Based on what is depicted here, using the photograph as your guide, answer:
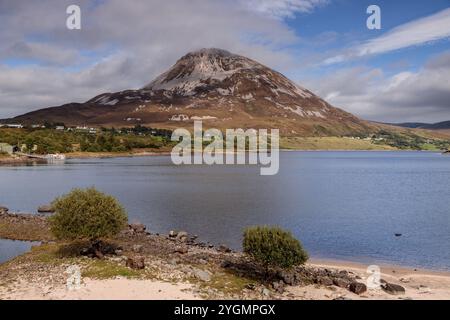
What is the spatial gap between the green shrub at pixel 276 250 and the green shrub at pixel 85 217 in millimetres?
12960

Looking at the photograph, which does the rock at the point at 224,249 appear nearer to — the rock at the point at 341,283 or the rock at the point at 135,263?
the rock at the point at 135,263

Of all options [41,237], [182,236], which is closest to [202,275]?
[182,236]

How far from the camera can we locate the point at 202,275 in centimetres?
3456

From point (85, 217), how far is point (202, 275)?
39.2 ft

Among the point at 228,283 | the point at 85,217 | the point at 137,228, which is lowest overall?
the point at 137,228

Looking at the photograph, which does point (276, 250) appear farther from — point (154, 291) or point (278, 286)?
point (154, 291)

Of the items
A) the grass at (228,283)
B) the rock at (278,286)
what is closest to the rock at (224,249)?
the grass at (228,283)

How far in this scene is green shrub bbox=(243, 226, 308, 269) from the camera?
34.0 m

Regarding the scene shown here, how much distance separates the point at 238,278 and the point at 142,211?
4651 cm

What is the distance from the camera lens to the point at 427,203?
292 ft

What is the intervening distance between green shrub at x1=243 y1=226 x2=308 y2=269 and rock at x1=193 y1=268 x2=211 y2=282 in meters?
3.71
